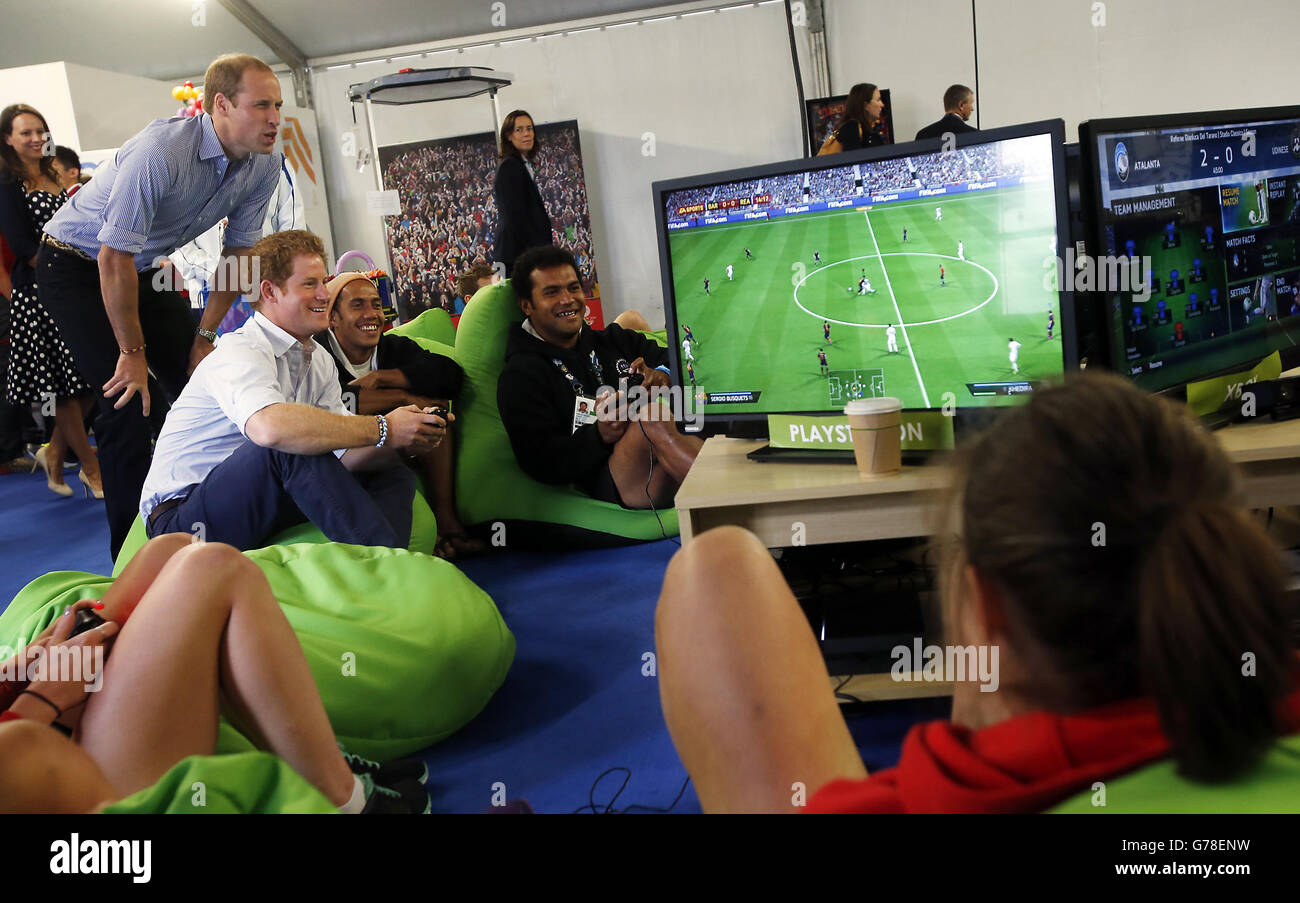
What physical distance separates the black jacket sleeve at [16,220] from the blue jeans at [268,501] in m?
2.64

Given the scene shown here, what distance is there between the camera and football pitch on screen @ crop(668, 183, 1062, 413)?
1.83m

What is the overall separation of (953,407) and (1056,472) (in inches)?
51.1

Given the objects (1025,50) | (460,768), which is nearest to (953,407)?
(460,768)

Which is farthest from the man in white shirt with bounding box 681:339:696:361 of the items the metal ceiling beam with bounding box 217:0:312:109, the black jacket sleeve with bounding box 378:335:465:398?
the metal ceiling beam with bounding box 217:0:312:109

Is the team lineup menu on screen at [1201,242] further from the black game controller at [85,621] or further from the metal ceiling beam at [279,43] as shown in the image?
the metal ceiling beam at [279,43]

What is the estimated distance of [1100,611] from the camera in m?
0.65

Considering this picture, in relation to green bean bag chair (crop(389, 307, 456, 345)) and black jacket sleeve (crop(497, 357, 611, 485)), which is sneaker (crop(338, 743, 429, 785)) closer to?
black jacket sleeve (crop(497, 357, 611, 485))

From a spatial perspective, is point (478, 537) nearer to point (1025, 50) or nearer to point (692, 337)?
point (692, 337)

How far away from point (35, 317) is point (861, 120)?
532cm

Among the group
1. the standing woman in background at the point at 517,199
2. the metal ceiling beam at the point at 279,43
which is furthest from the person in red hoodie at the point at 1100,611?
the metal ceiling beam at the point at 279,43

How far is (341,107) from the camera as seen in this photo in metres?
9.05

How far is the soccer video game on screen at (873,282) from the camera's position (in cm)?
Result: 182

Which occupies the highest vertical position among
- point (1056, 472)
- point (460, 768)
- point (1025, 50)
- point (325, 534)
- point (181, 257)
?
point (1025, 50)

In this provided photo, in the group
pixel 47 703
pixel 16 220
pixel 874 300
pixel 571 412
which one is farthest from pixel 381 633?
pixel 16 220
